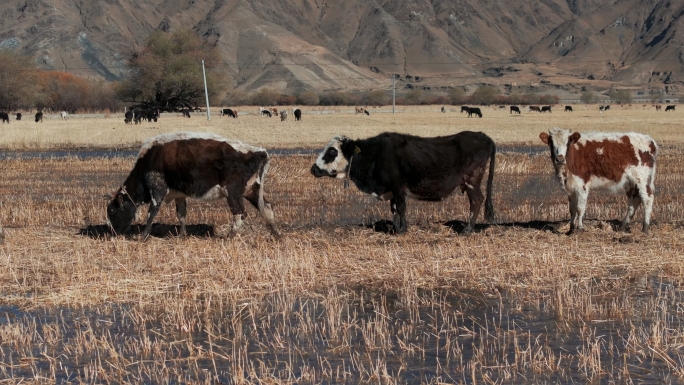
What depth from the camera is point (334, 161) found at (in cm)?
1481

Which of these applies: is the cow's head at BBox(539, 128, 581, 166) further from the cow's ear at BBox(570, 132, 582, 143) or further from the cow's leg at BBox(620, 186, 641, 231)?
the cow's leg at BBox(620, 186, 641, 231)

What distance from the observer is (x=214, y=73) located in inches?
3974

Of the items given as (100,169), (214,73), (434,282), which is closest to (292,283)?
(434,282)

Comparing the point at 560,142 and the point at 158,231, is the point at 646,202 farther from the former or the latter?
the point at 158,231

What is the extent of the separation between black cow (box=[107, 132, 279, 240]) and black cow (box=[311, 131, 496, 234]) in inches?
61.1

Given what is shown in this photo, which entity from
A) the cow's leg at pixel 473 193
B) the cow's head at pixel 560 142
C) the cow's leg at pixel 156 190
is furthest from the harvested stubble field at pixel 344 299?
the cow's head at pixel 560 142

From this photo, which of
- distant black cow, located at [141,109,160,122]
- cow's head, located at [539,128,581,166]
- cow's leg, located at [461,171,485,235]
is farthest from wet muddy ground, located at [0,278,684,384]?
distant black cow, located at [141,109,160,122]

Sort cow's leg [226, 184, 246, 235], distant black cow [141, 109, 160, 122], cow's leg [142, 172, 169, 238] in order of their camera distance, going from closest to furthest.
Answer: cow's leg [226, 184, 246, 235]
cow's leg [142, 172, 169, 238]
distant black cow [141, 109, 160, 122]

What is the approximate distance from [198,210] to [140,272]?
6.17 m

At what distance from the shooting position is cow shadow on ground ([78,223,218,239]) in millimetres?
14453

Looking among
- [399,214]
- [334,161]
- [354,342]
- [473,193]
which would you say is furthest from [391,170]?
[354,342]

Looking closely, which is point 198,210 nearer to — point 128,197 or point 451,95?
point 128,197

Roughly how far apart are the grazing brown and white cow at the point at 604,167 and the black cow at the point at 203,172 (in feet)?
15.6

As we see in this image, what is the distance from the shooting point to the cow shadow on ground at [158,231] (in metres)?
14.5
